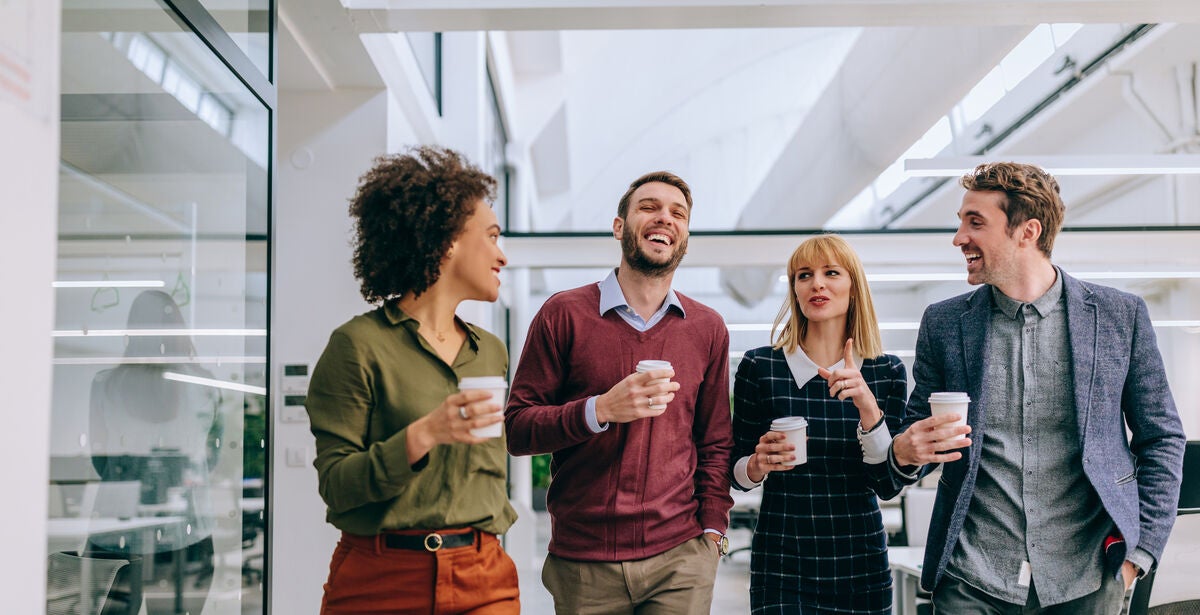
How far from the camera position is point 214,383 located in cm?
245

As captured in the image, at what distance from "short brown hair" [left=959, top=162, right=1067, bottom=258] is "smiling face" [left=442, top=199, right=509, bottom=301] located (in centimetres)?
125

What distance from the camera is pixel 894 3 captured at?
3.76 metres

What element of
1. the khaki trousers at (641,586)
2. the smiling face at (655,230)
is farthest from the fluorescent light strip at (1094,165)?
the khaki trousers at (641,586)

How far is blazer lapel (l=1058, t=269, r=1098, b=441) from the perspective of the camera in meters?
2.18

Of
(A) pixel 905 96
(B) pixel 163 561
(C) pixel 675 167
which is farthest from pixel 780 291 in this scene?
(B) pixel 163 561

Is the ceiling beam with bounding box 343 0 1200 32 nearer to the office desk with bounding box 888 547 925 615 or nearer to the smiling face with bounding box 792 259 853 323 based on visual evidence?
the smiling face with bounding box 792 259 853 323

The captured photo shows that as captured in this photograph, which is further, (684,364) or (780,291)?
(780,291)

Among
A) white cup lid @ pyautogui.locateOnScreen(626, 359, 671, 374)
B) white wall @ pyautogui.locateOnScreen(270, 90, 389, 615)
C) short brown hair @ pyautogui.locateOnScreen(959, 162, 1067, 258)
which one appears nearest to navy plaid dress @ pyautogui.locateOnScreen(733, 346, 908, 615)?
short brown hair @ pyautogui.locateOnScreen(959, 162, 1067, 258)

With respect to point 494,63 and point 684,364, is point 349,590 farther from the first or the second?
point 494,63

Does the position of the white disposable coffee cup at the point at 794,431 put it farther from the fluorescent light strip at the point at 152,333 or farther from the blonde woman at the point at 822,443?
the fluorescent light strip at the point at 152,333

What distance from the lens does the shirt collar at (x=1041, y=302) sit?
7.51ft

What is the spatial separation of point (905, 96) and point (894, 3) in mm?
1355

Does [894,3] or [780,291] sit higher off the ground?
[894,3]

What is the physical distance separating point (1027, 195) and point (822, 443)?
767 mm
